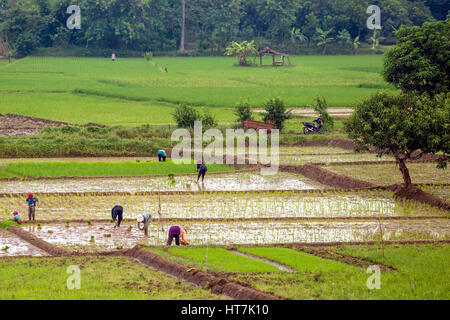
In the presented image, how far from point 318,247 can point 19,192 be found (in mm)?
8855

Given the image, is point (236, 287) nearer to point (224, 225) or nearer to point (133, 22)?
point (224, 225)

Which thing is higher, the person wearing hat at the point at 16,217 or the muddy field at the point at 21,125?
the muddy field at the point at 21,125

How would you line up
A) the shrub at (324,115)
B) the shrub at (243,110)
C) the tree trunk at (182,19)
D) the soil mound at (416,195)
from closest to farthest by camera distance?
the soil mound at (416,195) < the shrub at (243,110) < the shrub at (324,115) < the tree trunk at (182,19)

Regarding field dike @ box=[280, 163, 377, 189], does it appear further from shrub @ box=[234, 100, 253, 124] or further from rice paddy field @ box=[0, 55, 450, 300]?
shrub @ box=[234, 100, 253, 124]

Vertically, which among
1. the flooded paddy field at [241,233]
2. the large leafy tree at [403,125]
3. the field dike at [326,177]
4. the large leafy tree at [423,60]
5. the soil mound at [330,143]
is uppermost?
the large leafy tree at [423,60]

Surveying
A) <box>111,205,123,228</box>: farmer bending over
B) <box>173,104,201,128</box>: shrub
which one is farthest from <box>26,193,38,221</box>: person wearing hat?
<box>173,104,201,128</box>: shrub

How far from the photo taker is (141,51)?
2648 inches

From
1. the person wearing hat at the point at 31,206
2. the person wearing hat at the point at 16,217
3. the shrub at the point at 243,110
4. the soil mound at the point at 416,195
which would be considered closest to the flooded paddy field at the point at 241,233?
the person wearing hat at the point at 16,217

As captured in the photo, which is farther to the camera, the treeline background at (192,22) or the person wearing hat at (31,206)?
the treeline background at (192,22)

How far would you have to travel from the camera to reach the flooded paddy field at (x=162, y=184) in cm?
1852

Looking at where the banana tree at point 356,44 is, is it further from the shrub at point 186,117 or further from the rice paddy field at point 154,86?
the shrub at point 186,117

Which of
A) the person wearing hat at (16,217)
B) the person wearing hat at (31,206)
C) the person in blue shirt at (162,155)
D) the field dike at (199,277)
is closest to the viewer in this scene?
the field dike at (199,277)

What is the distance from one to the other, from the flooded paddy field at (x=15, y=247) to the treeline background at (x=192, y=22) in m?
50.4

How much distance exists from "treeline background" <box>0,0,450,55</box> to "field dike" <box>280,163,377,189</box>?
146ft
